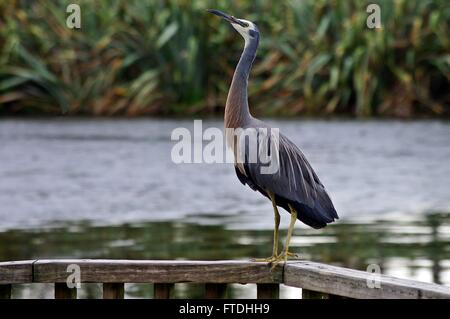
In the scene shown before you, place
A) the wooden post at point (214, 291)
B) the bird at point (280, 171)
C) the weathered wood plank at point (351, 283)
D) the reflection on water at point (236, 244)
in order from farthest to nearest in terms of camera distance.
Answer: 1. the reflection on water at point (236, 244)
2. the bird at point (280, 171)
3. the wooden post at point (214, 291)
4. the weathered wood plank at point (351, 283)

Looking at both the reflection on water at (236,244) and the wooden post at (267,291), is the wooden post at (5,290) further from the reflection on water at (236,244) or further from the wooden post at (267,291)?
the reflection on water at (236,244)

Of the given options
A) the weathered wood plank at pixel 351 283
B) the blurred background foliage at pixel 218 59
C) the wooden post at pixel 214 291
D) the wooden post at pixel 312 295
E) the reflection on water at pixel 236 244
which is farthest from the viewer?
the blurred background foliage at pixel 218 59

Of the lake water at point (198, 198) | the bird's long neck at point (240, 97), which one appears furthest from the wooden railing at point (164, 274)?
the lake water at point (198, 198)

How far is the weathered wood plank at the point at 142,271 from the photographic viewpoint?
5.98 m

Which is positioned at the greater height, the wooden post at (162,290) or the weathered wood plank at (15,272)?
the weathered wood plank at (15,272)

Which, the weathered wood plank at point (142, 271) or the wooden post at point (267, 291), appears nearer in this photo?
the weathered wood plank at point (142, 271)

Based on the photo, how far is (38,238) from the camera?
12.6 m

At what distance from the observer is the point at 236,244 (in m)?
12.0

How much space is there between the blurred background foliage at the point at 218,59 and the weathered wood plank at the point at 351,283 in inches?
764

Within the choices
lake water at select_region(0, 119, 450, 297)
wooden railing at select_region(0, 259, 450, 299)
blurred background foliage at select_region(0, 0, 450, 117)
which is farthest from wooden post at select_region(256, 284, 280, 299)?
blurred background foliage at select_region(0, 0, 450, 117)

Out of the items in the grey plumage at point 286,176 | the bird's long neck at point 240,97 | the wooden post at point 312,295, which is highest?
the bird's long neck at point 240,97

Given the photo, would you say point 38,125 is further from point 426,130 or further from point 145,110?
point 426,130

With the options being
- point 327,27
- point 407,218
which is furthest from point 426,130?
point 407,218

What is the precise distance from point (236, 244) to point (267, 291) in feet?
19.2
